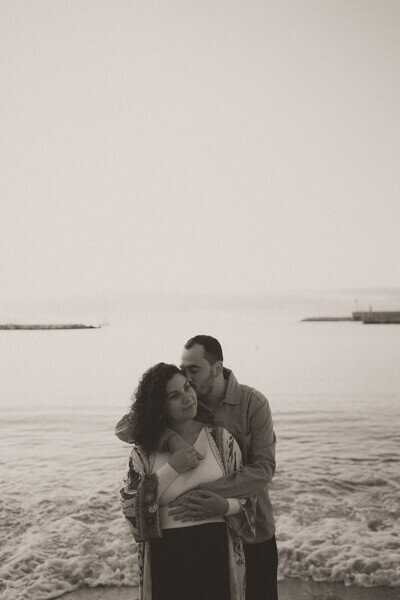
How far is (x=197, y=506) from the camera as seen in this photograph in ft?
8.38

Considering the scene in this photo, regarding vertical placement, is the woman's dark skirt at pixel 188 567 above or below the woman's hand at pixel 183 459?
below

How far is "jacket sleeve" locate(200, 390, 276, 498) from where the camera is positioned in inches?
106

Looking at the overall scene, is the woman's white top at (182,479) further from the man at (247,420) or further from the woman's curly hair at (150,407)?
the man at (247,420)

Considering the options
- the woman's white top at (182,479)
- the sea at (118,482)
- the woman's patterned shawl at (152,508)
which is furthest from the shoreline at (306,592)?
the woman's white top at (182,479)

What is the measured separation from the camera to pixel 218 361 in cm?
315

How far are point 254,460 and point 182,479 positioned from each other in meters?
0.54

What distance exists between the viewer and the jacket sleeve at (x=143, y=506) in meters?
2.54

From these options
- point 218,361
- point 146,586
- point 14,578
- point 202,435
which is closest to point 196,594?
point 146,586

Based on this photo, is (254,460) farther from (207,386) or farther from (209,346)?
(209,346)

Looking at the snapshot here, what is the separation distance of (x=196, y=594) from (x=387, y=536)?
15.2 feet

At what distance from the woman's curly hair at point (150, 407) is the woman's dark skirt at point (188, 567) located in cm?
48

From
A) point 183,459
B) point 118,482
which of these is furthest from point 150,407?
point 118,482

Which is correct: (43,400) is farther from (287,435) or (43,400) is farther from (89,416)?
(287,435)

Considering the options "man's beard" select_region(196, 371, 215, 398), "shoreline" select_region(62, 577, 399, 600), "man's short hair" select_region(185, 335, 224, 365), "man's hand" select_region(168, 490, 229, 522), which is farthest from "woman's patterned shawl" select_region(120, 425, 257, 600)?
"shoreline" select_region(62, 577, 399, 600)
